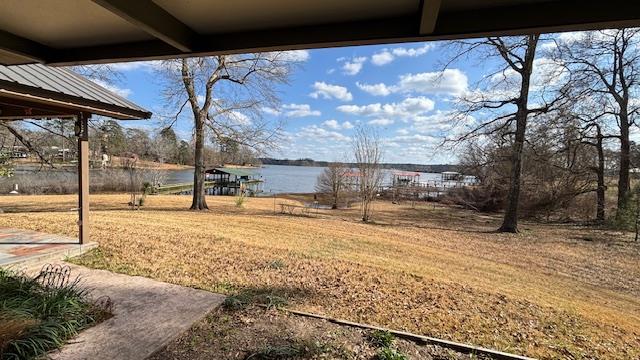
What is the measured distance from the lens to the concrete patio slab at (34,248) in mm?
4898

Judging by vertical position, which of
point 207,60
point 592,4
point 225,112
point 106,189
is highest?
point 207,60

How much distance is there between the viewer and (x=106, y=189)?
31656 mm

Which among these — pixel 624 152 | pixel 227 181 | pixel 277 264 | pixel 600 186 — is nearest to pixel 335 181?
pixel 600 186

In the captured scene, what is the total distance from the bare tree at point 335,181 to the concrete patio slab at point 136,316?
2189 centimetres

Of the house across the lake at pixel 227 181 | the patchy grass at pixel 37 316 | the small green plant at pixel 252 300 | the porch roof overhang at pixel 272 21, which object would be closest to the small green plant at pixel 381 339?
the small green plant at pixel 252 300

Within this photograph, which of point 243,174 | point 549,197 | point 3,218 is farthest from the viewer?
point 243,174

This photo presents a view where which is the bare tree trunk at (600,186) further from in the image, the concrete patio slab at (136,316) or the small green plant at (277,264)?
the concrete patio slab at (136,316)

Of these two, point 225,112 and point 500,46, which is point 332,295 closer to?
point 225,112

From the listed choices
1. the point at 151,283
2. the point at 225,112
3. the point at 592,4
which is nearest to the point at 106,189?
the point at 225,112

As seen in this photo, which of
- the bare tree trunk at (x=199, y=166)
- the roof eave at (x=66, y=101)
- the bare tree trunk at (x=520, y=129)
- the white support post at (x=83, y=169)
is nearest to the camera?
the roof eave at (x=66, y=101)

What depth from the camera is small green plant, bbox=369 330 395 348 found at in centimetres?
308

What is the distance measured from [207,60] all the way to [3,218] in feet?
29.5

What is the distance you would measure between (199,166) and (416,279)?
1206 cm

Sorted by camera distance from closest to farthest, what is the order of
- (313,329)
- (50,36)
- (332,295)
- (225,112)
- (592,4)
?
(592,4) < (50,36) < (313,329) < (332,295) < (225,112)
